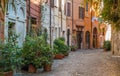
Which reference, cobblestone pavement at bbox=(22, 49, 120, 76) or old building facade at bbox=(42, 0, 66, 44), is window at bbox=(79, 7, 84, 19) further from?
cobblestone pavement at bbox=(22, 49, 120, 76)

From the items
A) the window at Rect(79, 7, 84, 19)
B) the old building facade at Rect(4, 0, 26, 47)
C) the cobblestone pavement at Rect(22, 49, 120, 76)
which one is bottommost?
the cobblestone pavement at Rect(22, 49, 120, 76)

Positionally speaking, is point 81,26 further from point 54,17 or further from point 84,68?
point 84,68

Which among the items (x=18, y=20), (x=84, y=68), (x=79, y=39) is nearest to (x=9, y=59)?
(x=84, y=68)

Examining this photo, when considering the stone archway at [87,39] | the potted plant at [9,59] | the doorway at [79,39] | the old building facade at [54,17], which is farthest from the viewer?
the stone archway at [87,39]

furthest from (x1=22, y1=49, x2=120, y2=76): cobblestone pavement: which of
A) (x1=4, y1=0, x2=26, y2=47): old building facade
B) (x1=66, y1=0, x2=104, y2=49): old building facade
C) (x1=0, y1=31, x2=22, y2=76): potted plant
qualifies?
(x1=66, y1=0, x2=104, y2=49): old building facade

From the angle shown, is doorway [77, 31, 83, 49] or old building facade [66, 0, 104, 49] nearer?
old building facade [66, 0, 104, 49]

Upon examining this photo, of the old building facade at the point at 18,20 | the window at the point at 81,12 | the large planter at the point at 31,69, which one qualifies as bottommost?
the large planter at the point at 31,69

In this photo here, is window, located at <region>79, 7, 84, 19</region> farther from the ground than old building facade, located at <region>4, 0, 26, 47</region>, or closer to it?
farther from the ground

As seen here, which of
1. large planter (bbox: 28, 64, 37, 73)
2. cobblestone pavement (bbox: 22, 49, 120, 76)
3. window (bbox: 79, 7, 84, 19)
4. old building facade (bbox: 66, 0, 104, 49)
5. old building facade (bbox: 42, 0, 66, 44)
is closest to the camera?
cobblestone pavement (bbox: 22, 49, 120, 76)

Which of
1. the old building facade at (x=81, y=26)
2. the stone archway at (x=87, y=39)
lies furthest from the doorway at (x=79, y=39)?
the stone archway at (x=87, y=39)

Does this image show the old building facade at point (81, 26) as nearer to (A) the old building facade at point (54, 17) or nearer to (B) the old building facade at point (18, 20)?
(A) the old building facade at point (54, 17)

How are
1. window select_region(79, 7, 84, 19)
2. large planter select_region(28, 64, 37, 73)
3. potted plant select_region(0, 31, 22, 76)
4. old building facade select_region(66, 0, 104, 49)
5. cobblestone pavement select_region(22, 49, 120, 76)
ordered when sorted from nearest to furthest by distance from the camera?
potted plant select_region(0, 31, 22, 76), cobblestone pavement select_region(22, 49, 120, 76), large planter select_region(28, 64, 37, 73), old building facade select_region(66, 0, 104, 49), window select_region(79, 7, 84, 19)

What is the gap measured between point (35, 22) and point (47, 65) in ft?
25.6

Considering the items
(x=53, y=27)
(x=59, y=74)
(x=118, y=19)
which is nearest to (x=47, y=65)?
(x=59, y=74)
